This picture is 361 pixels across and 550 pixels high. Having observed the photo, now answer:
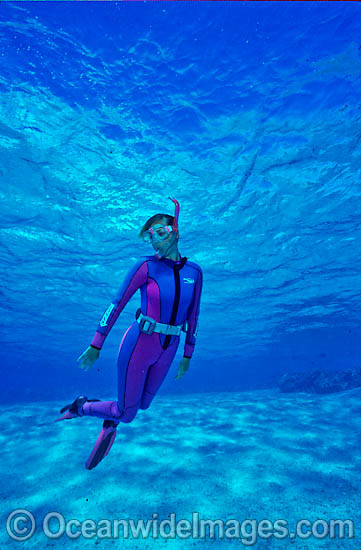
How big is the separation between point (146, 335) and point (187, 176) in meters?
8.20

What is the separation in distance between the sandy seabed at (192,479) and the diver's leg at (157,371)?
143cm

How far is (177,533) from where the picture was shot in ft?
10.8

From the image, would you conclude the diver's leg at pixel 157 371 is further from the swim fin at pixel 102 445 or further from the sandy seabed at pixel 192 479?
the sandy seabed at pixel 192 479

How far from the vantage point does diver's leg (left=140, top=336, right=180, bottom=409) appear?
408 cm

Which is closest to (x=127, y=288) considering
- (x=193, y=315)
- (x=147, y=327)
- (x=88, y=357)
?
(x=147, y=327)

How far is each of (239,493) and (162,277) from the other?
133 inches

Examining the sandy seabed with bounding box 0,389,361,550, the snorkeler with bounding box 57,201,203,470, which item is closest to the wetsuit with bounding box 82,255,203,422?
the snorkeler with bounding box 57,201,203,470

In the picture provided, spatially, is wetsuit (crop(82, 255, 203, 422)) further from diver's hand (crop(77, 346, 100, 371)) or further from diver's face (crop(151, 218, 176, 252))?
diver's face (crop(151, 218, 176, 252))

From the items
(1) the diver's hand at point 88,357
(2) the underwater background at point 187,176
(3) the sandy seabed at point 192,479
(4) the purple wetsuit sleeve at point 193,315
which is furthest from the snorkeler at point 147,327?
(2) the underwater background at point 187,176

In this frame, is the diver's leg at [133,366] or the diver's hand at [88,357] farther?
the diver's leg at [133,366]

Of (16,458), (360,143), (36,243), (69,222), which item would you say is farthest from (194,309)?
(36,243)

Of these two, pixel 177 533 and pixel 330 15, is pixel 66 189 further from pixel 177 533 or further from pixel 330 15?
pixel 177 533

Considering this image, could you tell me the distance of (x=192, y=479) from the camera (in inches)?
178

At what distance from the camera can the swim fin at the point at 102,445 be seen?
4094 millimetres
